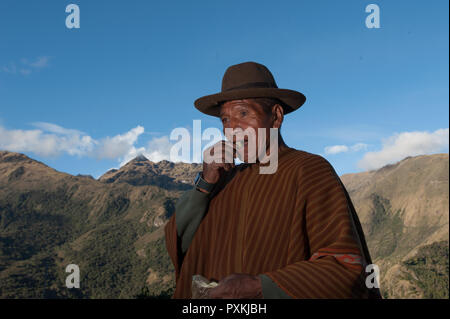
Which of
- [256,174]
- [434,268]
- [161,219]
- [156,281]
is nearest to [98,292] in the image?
[156,281]

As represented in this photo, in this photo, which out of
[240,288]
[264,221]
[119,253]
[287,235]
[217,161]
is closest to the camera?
[240,288]

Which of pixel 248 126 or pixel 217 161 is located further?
pixel 248 126

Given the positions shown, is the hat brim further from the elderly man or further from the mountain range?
the mountain range

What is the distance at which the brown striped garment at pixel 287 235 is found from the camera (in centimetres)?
233

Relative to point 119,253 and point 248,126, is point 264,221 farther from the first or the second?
point 119,253

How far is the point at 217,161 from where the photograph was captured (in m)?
2.99

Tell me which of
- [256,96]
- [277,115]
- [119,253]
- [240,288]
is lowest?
[119,253]

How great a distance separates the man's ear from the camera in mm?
3275

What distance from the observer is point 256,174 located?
3.22 m

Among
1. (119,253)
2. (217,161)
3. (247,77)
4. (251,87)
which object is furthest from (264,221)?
(119,253)

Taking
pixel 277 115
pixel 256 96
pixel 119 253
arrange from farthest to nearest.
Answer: pixel 119 253 → pixel 277 115 → pixel 256 96

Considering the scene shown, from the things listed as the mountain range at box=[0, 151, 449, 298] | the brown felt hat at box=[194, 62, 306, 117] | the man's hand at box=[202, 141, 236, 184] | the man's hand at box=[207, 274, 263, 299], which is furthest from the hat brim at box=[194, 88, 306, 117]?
the mountain range at box=[0, 151, 449, 298]

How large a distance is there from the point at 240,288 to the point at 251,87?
1.60m

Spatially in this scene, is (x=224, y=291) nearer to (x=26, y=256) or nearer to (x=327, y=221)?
(x=327, y=221)
